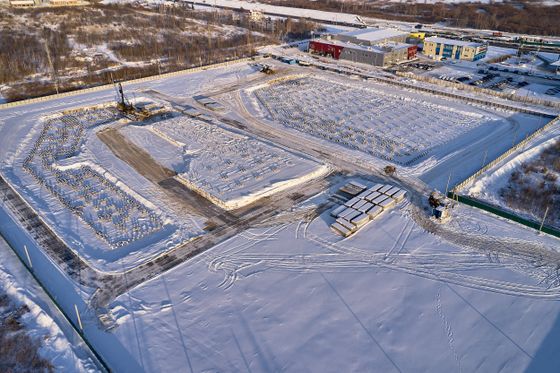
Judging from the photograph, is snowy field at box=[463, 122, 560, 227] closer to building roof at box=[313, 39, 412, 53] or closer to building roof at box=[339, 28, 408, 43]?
building roof at box=[313, 39, 412, 53]

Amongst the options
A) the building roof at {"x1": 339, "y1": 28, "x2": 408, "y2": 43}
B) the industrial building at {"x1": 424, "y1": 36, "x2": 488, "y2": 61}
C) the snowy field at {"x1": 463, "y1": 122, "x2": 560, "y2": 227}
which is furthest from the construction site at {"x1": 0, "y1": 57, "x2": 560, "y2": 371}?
the building roof at {"x1": 339, "y1": 28, "x2": 408, "y2": 43}

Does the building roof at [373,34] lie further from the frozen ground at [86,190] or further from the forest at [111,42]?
the frozen ground at [86,190]

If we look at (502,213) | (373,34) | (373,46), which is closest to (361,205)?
(502,213)

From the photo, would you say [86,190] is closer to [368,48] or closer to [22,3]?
[368,48]

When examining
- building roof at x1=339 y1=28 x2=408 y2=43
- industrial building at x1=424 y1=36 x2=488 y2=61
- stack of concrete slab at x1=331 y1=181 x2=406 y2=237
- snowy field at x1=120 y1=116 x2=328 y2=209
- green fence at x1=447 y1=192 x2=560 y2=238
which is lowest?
green fence at x1=447 y1=192 x2=560 y2=238

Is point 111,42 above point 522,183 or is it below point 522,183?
above

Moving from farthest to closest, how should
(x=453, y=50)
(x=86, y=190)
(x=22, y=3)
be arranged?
(x=22, y=3) → (x=453, y=50) → (x=86, y=190)

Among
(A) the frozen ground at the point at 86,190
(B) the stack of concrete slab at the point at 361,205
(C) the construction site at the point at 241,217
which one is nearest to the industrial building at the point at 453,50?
(C) the construction site at the point at 241,217

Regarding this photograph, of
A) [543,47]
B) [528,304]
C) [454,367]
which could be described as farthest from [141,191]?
[543,47]
